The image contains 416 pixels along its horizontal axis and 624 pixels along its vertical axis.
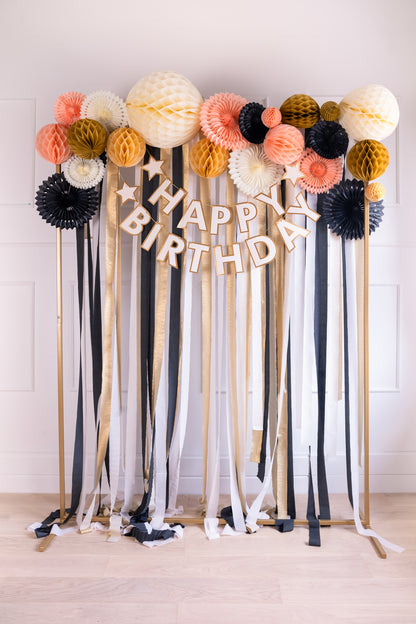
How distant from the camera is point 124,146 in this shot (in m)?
1.75

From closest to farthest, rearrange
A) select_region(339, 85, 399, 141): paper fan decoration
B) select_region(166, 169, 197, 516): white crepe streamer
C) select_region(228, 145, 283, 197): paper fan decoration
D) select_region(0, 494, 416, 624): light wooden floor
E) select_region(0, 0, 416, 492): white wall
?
select_region(0, 494, 416, 624): light wooden floor
select_region(339, 85, 399, 141): paper fan decoration
select_region(228, 145, 283, 197): paper fan decoration
select_region(166, 169, 197, 516): white crepe streamer
select_region(0, 0, 416, 492): white wall

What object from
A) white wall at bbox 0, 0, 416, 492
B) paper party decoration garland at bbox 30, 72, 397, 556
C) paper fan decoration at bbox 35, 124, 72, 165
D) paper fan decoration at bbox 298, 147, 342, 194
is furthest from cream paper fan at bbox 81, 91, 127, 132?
paper fan decoration at bbox 298, 147, 342, 194

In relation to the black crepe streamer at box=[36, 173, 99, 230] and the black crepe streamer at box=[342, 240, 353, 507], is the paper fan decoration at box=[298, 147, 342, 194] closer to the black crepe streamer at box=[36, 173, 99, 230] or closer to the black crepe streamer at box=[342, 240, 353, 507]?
the black crepe streamer at box=[342, 240, 353, 507]

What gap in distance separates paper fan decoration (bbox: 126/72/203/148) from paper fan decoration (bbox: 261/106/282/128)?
0.27 metres

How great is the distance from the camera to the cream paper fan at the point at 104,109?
179 cm

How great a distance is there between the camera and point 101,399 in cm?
191

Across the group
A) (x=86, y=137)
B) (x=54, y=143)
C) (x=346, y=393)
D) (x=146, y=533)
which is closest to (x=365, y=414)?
(x=346, y=393)

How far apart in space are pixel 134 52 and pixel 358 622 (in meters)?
2.42

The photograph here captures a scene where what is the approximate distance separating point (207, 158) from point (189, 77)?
575 mm

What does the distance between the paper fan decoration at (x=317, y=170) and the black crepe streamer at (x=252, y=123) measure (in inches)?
8.2

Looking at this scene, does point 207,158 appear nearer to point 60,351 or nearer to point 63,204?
point 63,204

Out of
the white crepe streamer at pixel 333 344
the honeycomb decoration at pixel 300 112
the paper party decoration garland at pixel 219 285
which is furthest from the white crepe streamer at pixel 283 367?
the honeycomb decoration at pixel 300 112

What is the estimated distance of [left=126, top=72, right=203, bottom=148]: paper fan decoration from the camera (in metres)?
1.72

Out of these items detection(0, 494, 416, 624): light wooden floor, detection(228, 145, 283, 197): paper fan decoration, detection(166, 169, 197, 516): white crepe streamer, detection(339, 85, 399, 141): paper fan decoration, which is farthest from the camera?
detection(166, 169, 197, 516): white crepe streamer
